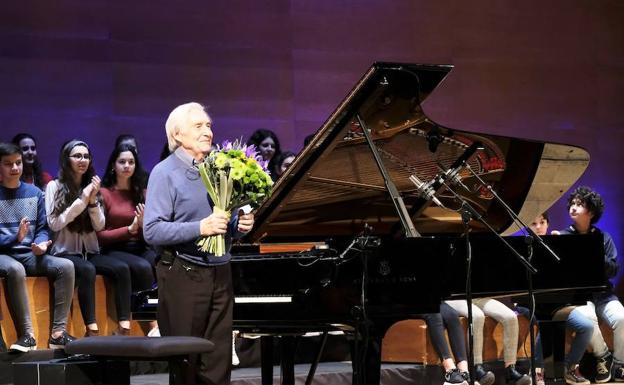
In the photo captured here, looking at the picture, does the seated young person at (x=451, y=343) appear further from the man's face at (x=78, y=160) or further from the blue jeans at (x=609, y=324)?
the man's face at (x=78, y=160)

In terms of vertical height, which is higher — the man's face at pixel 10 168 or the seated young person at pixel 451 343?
the man's face at pixel 10 168

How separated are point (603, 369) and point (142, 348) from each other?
5155mm

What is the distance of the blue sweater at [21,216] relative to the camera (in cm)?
634

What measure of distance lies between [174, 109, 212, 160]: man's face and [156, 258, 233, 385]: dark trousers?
481 mm

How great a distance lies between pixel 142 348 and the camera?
3.79 metres

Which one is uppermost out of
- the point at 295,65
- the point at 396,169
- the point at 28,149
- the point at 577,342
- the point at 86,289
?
the point at 295,65

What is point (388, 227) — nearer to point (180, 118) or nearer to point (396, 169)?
point (396, 169)

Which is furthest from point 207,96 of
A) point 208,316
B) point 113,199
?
point 208,316

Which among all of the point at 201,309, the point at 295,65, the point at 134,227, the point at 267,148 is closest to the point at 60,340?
the point at 134,227

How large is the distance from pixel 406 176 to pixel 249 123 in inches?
126

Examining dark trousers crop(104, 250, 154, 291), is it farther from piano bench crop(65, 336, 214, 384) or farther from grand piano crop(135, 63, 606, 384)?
piano bench crop(65, 336, 214, 384)

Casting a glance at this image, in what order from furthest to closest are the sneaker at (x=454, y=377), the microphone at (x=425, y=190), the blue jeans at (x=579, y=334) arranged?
1. the blue jeans at (x=579, y=334)
2. the sneaker at (x=454, y=377)
3. the microphone at (x=425, y=190)

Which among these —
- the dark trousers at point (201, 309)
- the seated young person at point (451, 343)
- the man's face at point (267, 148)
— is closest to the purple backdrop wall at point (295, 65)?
the man's face at point (267, 148)

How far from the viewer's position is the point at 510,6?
385 inches
